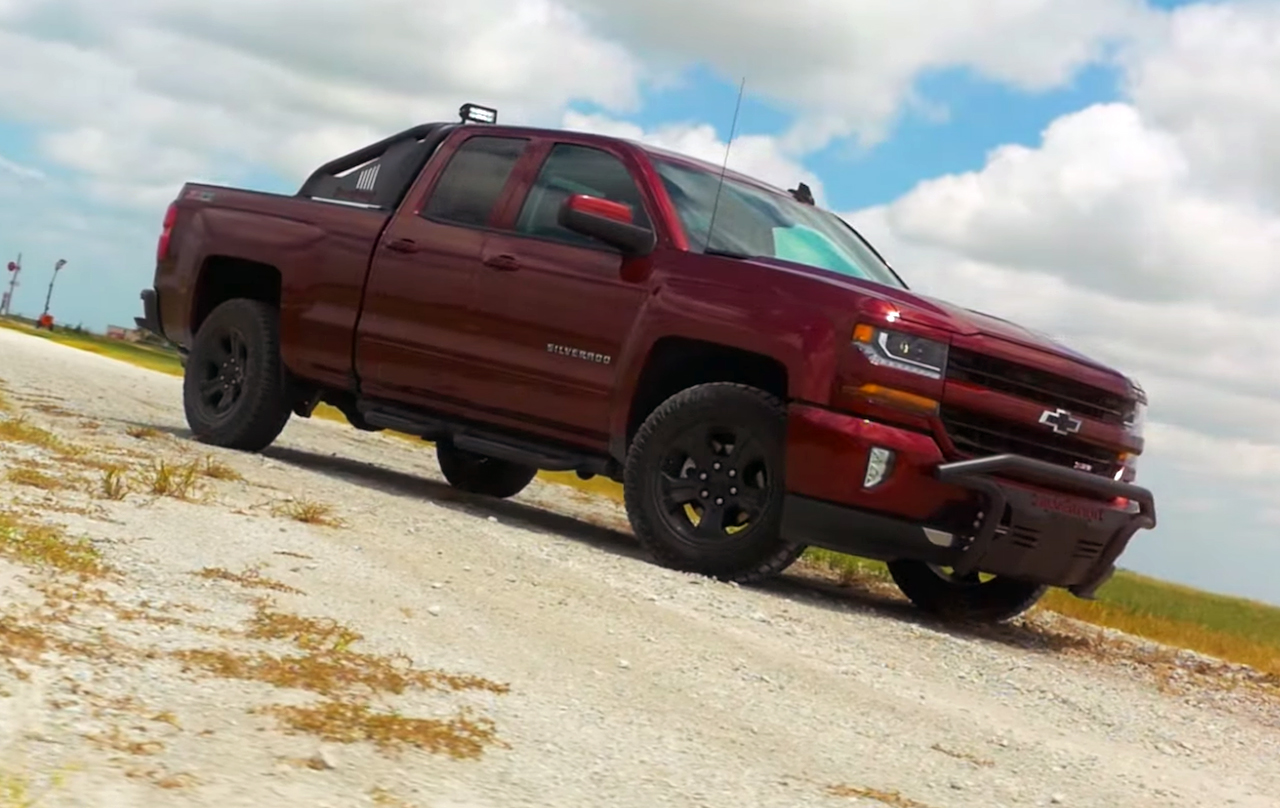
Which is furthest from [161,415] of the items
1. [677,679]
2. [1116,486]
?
[677,679]

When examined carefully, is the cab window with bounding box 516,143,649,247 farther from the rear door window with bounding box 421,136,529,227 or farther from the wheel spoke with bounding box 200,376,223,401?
the wheel spoke with bounding box 200,376,223,401

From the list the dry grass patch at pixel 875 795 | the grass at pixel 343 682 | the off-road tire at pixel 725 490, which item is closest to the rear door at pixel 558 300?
the off-road tire at pixel 725 490

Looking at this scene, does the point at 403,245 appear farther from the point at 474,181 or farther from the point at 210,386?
the point at 210,386

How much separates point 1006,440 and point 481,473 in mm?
4443

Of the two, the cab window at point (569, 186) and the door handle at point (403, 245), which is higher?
the cab window at point (569, 186)

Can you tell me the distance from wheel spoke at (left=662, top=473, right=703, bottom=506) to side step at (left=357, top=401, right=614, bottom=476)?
0.60 metres

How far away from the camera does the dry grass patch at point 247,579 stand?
Result: 5148 mm

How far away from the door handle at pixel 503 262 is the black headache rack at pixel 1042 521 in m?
2.34

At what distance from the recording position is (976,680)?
6.08 meters

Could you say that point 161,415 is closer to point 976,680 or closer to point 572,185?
point 572,185

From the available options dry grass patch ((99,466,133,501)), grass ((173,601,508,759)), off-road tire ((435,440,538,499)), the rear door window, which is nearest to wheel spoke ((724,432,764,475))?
the rear door window

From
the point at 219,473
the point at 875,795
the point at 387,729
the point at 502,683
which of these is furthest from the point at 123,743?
the point at 219,473

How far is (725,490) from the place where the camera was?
7.29m

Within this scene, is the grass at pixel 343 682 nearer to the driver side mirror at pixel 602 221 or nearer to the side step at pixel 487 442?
the driver side mirror at pixel 602 221
